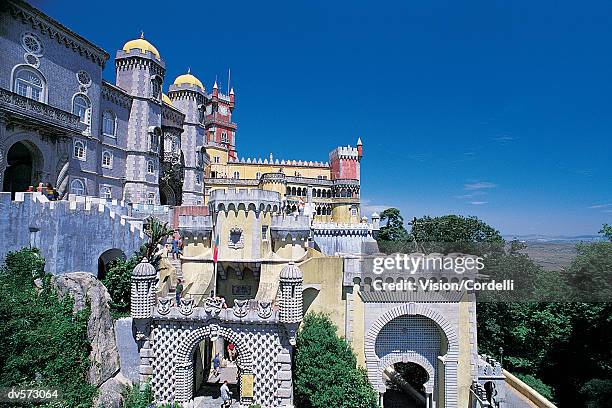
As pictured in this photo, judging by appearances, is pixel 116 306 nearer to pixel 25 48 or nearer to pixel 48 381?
pixel 48 381

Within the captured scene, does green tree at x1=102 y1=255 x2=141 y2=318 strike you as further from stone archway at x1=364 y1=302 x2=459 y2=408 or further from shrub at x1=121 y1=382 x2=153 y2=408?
stone archway at x1=364 y1=302 x2=459 y2=408

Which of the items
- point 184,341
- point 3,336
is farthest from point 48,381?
point 184,341

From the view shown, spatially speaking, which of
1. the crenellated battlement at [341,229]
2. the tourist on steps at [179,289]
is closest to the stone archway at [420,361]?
the tourist on steps at [179,289]

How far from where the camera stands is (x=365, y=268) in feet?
65.9

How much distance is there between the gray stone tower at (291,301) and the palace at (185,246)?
51 mm

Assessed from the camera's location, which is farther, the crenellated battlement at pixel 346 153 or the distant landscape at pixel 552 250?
the crenellated battlement at pixel 346 153

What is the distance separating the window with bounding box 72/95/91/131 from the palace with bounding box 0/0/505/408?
0.13m

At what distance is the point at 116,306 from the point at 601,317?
30007mm

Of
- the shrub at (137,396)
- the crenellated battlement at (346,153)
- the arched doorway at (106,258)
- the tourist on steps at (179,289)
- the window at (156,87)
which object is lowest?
the shrub at (137,396)

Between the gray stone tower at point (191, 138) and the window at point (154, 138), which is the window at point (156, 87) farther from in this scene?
the gray stone tower at point (191, 138)

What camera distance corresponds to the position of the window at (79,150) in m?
31.0

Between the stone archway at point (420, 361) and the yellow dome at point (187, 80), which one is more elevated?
the yellow dome at point (187, 80)

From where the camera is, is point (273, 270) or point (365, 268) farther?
point (273, 270)

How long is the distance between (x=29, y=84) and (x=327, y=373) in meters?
27.1
